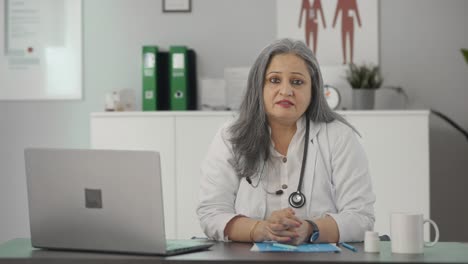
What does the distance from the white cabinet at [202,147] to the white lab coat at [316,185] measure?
5.31ft

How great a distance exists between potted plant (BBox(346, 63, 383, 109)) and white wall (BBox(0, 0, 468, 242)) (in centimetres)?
21

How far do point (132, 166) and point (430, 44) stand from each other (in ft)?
9.91

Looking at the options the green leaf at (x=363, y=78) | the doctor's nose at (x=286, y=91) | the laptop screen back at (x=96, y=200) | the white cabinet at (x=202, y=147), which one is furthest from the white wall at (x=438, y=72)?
the laptop screen back at (x=96, y=200)

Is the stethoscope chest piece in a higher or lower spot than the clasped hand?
higher

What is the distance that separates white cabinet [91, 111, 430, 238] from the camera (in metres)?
4.25

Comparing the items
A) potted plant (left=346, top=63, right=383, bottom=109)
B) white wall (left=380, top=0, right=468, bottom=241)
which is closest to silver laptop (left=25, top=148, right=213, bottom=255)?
potted plant (left=346, top=63, right=383, bottom=109)

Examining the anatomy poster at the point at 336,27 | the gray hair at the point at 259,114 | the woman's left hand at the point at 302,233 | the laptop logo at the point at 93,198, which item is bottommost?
the woman's left hand at the point at 302,233

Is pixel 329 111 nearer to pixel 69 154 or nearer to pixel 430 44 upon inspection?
pixel 69 154

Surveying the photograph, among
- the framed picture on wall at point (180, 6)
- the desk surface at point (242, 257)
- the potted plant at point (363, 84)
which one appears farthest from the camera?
the framed picture on wall at point (180, 6)

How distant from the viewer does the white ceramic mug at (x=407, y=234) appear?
2.05 metres

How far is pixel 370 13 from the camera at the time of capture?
4.61 m

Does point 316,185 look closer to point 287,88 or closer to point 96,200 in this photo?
point 287,88

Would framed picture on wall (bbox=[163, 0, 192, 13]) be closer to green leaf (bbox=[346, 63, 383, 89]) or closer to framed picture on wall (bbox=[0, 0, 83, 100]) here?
framed picture on wall (bbox=[0, 0, 83, 100])

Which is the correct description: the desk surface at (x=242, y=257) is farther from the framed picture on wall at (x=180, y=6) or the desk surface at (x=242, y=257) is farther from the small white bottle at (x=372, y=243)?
the framed picture on wall at (x=180, y=6)
